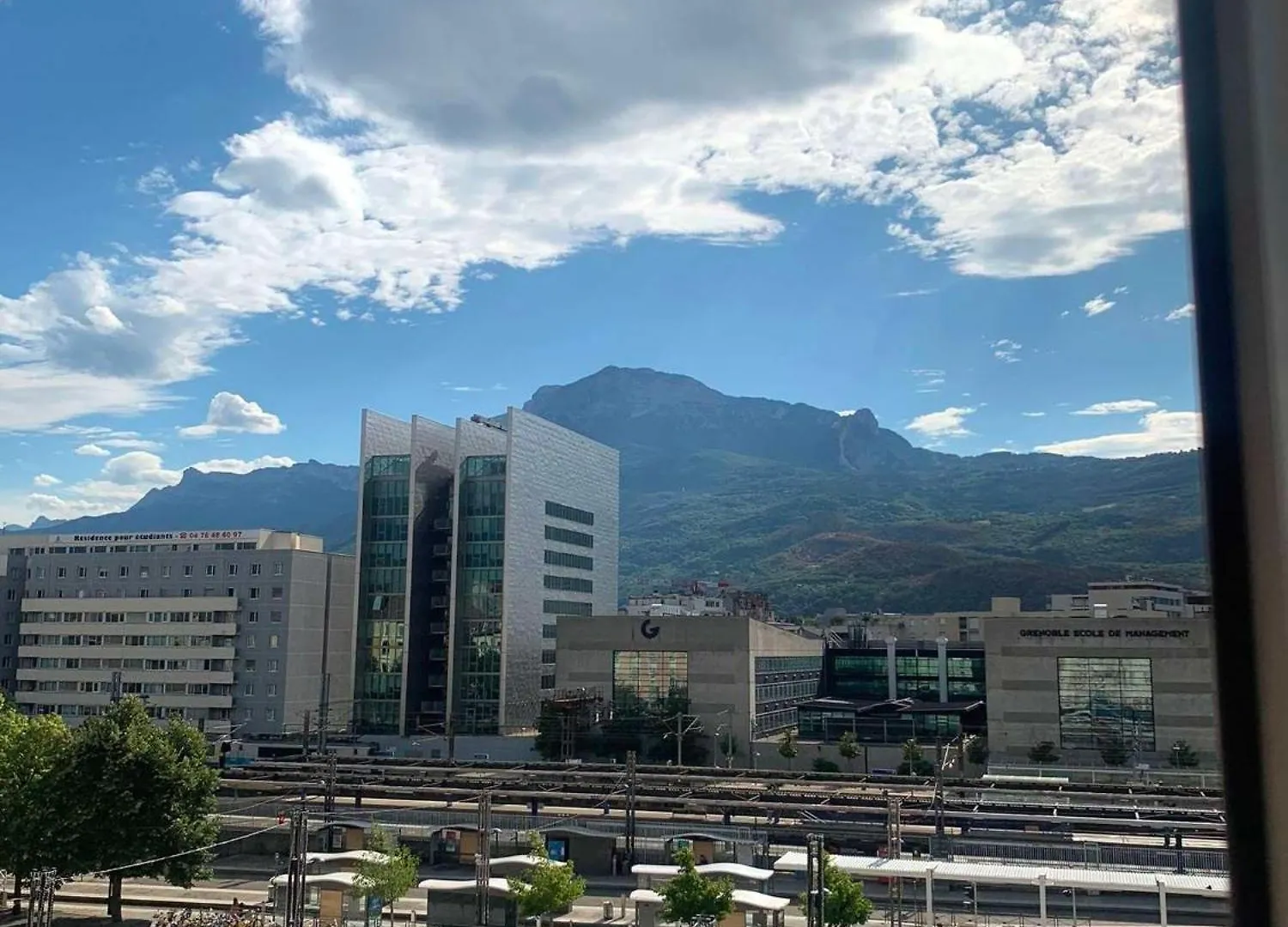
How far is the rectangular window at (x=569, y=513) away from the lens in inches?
2174

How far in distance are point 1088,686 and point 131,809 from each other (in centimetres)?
3248

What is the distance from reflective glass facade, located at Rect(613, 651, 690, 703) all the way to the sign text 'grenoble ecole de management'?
13.3m

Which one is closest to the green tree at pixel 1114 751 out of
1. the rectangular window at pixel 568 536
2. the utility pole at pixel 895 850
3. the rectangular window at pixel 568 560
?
the utility pole at pixel 895 850

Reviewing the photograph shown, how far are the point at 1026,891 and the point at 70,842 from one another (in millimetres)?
18528

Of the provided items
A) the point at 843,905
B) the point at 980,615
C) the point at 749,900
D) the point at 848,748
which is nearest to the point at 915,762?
the point at 848,748

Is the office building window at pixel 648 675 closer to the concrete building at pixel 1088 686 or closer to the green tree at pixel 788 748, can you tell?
the green tree at pixel 788 748

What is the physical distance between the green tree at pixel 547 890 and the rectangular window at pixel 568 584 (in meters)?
35.2

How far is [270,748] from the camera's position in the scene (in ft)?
146

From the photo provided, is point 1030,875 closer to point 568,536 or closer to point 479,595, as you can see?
point 479,595

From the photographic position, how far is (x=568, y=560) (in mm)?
56969

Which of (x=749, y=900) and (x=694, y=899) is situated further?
(x=749, y=900)

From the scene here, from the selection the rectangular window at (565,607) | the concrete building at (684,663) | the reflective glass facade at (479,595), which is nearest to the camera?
the concrete building at (684,663)

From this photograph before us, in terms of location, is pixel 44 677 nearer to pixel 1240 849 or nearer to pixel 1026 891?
pixel 1026 891

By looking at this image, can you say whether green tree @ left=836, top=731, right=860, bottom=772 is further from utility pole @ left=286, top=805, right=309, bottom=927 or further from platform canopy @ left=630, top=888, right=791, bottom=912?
utility pole @ left=286, top=805, right=309, bottom=927
